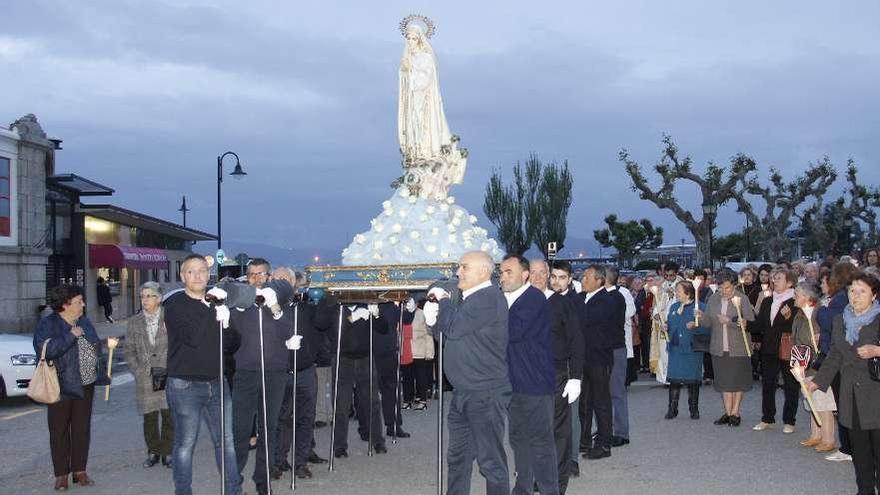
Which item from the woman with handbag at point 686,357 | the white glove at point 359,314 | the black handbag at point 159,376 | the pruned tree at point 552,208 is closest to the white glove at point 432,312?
the black handbag at point 159,376

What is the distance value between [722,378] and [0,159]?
23.6 m

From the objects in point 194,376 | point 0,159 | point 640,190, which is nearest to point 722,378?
point 194,376

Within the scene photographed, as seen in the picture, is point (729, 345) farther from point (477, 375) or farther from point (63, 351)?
point (63, 351)

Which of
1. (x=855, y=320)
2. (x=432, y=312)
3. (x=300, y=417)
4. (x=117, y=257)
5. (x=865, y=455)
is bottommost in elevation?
(x=865, y=455)

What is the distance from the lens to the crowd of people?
6.61 m

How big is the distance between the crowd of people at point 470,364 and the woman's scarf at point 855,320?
0.5 inches

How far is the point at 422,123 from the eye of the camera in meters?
17.8

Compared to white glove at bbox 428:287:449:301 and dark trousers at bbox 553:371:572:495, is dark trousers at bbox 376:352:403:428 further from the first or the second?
white glove at bbox 428:287:449:301

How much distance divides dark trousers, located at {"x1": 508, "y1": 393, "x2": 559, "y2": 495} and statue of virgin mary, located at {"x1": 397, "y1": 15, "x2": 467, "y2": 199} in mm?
11210

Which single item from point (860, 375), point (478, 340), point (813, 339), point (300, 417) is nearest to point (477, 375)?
point (478, 340)

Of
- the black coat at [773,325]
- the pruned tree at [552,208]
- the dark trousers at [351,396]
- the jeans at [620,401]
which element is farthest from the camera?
the pruned tree at [552,208]

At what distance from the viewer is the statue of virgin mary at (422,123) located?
17.8 metres

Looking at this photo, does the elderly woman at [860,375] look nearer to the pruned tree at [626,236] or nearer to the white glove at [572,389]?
the white glove at [572,389]

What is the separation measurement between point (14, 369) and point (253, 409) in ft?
22.4
